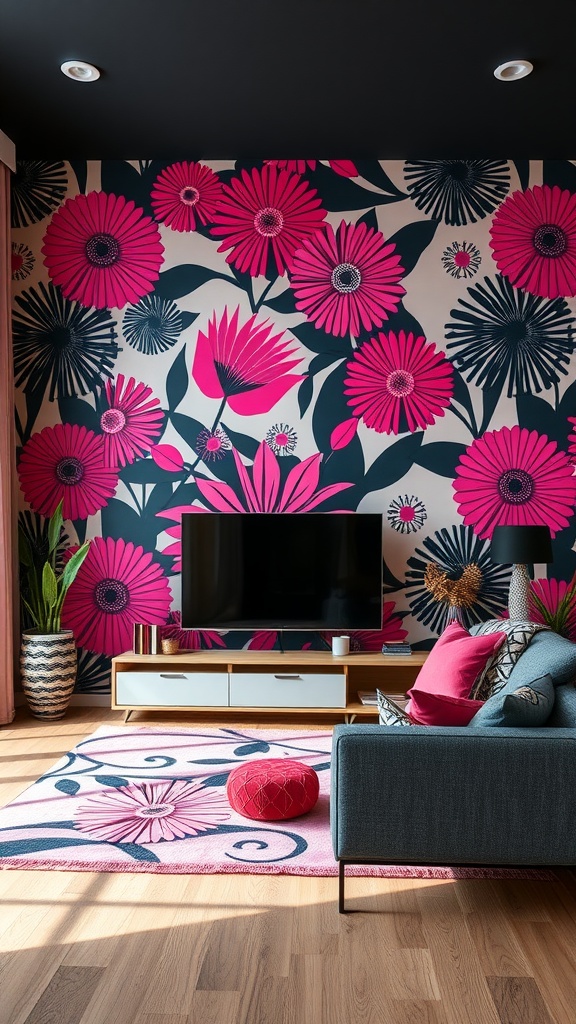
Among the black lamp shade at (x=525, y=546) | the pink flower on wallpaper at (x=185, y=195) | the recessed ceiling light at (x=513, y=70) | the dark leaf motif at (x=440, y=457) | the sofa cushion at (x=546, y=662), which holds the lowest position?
the sofa cushion at (x=546, y=662)

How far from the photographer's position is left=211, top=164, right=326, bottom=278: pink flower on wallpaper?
16.0ft

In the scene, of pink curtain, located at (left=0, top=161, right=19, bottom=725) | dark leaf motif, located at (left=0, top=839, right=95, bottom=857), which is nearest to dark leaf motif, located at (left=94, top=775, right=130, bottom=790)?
dark leaf motif, located at (left=0, top=839, right=95, bottom=857)

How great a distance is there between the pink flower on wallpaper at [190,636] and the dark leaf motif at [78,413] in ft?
2.89

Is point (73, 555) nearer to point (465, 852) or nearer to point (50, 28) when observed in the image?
point (50, 28)

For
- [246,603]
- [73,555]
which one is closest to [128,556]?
[73,555]

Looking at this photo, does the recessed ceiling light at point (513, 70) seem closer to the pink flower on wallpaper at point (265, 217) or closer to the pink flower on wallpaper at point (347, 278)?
the pink flower on wallpaper at point (347, 278)

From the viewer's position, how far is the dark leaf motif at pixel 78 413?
491 centimetres

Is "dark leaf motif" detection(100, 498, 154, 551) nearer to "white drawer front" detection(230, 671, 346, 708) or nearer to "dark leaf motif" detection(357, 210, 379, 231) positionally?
"white drawer front" detection(230, 671, 346, 708)

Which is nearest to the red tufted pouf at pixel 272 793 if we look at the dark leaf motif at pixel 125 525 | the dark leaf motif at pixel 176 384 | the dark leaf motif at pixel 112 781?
the dark leaf motif at pixel 112 781

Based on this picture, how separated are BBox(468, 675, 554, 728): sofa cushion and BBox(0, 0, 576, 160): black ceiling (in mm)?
2666

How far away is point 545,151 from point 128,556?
10.9 feet

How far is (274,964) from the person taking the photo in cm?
209

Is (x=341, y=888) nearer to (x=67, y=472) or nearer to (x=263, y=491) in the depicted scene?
(x=263, y=491)

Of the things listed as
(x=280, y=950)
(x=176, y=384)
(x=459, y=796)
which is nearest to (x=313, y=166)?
→ (x=176, y=384)
